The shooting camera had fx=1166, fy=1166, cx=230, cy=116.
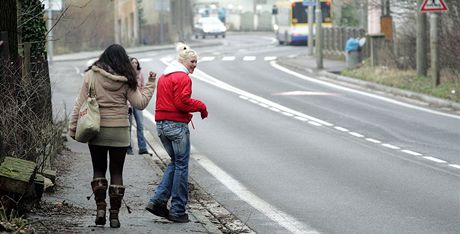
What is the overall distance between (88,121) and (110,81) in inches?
18.7

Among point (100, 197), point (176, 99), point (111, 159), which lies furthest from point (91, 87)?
point (100, 197)

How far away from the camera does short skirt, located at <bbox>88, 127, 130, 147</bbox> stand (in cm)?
1029

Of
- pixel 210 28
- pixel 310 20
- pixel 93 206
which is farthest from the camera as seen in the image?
pixel 210 28

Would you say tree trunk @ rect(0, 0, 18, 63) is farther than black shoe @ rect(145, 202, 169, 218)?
Yes

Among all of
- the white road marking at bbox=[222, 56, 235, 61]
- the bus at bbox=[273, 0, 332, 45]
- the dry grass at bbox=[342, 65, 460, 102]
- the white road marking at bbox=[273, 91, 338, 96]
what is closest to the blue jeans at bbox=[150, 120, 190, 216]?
the dry grass at bbox=[342, 65, 460, 102]

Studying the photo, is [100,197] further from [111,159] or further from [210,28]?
[210,28]

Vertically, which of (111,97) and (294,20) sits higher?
(294,20)

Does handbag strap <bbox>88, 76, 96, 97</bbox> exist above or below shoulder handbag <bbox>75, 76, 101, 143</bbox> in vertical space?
above

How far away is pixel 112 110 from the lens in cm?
1034

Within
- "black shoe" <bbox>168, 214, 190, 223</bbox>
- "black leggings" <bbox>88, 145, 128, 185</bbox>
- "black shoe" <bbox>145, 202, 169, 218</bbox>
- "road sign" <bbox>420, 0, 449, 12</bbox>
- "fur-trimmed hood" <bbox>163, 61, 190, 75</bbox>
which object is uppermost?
"road sign" <bbox>420, 0, 449, 12</bbox>

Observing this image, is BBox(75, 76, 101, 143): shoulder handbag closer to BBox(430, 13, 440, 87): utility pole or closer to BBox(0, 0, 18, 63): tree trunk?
BBox(0, 0, 18, 63): tree trunk

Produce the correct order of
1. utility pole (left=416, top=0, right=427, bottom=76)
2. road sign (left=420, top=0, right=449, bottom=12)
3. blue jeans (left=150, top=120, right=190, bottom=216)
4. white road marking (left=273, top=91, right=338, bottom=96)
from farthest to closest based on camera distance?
white road marking (left=273, top=91, right=338, bottom=96), utility pole (left=416, top=0, right=427, bottom=76), road sign (left=420, top=0, right=449, bottom=12), blue jeans (left=150, top=120, right=190, bottom=216)

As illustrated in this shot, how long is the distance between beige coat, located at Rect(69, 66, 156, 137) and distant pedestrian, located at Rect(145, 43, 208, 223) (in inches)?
18.6

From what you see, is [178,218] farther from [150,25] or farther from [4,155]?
[150,25]
